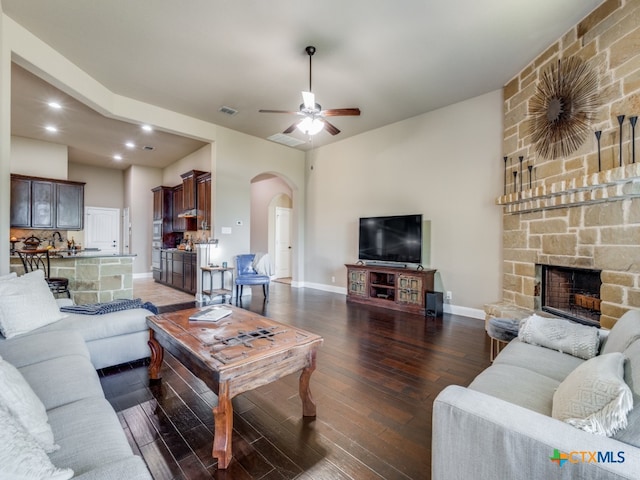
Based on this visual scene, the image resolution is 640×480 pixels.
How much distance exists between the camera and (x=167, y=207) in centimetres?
766

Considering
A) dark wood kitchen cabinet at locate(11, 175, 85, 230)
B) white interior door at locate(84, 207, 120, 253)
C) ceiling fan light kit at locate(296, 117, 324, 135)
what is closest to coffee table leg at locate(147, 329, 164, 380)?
ceiling fan light kit at locate(296, 117, 324, 135)

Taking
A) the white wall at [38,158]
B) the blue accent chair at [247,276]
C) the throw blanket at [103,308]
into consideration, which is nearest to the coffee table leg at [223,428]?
the throw blanket at [103,308]

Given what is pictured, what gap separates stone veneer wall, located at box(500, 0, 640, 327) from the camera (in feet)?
8.22

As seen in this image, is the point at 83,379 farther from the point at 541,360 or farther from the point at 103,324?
the point at 541,360

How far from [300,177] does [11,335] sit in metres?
5.78

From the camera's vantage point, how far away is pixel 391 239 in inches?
204

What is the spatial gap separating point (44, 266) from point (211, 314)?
3.62 meters

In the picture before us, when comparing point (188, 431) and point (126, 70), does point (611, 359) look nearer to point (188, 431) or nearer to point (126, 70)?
point (188, 431)

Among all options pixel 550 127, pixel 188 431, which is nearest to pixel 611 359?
pixel 188 431

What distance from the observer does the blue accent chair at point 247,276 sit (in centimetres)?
540

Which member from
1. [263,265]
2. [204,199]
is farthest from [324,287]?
[204,199]

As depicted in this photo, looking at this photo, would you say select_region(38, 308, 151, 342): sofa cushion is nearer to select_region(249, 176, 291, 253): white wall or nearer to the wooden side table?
the wooden side table

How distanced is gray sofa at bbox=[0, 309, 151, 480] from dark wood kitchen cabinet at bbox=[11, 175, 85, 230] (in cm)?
510

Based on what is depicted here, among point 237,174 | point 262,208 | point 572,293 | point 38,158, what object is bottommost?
point 572,293
